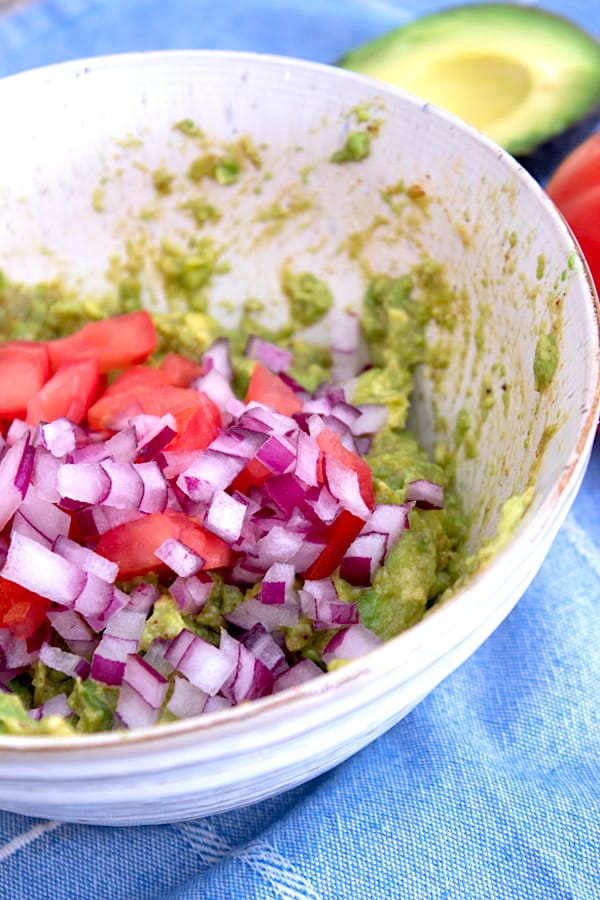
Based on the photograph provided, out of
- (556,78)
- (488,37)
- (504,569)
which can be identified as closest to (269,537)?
(504,569)

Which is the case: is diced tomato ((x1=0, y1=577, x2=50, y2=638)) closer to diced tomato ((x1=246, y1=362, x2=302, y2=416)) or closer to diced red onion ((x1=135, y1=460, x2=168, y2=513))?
diced red onion ((x1=135, y1=460, x2=168, y2=513))

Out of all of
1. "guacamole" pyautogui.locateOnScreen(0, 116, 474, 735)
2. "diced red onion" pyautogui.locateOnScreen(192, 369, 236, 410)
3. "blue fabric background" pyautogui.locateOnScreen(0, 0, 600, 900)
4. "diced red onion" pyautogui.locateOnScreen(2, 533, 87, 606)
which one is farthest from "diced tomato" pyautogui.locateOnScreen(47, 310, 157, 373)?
→ "blue fabric background" pyautogui.locateOnScreen(0, 0, 600, 900)

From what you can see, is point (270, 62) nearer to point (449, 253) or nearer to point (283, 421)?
point (449, 253)

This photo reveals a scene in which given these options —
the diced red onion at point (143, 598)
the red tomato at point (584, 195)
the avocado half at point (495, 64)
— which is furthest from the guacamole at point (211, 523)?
the avocado half at point (495, 64)

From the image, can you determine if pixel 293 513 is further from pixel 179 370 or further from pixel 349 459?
pixel 179 370

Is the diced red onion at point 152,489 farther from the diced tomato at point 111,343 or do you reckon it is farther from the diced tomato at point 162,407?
the diced tomato at point 111,343

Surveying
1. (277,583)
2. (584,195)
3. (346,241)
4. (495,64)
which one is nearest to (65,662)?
(277,583)

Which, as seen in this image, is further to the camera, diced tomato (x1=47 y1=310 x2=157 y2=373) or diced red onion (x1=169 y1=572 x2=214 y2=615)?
diced tomato (x1=47 y1=310 x2=157 y2=373)
